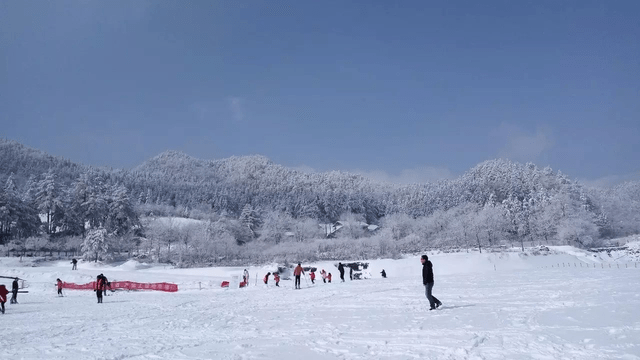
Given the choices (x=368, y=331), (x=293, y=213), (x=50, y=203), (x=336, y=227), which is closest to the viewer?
(x=368, y=331)

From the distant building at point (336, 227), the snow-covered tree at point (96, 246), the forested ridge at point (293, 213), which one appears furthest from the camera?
the distant building at point (336, 227)

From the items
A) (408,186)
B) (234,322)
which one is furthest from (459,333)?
(408,186)

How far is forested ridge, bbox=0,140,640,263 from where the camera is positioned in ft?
216

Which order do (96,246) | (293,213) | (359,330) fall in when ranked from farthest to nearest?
(293,213) < (96,246) < (359,330)

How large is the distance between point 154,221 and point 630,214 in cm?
11773

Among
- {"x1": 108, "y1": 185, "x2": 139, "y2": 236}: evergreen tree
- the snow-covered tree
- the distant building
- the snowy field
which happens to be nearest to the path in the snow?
the snowy field

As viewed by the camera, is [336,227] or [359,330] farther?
[336,227]

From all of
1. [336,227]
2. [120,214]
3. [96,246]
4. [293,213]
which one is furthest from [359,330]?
[293,213]

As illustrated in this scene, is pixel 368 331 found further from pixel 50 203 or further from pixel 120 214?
pixel 50 203

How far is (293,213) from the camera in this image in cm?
12988

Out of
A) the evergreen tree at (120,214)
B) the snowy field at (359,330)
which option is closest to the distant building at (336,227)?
the evergreen tree at (120,214)

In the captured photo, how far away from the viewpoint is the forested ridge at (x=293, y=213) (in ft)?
216

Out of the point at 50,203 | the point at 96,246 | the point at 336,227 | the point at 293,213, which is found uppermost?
the point at 293,213

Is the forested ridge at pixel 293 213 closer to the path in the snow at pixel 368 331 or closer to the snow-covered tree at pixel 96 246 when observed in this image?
the snow-covered tree at pixel 96 246
